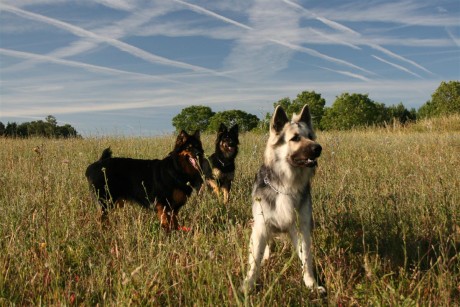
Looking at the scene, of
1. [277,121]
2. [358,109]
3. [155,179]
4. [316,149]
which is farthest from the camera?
[358,109]

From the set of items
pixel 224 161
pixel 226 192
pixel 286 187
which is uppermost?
pixel 286 187

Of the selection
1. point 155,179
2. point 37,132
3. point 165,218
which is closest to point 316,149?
point 165,218

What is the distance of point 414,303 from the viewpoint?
2.65 meters

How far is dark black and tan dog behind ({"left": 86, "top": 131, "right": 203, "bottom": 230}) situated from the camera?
18.2ft

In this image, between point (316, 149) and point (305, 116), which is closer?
point (316, 149)

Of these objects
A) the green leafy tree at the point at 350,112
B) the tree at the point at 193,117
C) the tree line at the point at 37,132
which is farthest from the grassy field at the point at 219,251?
the tree at the point at 193,117

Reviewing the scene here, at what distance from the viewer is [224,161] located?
7.89 meters

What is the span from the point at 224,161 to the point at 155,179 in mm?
2384

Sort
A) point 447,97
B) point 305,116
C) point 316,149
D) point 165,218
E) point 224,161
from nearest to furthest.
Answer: point 316,149, point 305,116, point 165,218, point 224,161, point 447,97

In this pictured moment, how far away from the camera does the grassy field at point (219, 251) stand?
284 centimetres

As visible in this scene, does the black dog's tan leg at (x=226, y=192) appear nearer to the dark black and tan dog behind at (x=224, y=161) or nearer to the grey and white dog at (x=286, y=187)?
the dark black and tan dog behind at (x=224, y=161)

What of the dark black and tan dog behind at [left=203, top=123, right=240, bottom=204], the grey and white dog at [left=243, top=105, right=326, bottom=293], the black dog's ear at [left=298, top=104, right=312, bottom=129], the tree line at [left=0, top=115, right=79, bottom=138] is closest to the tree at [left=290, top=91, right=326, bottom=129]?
the tree line at [left=0, top=115, right=79, bottom=138]

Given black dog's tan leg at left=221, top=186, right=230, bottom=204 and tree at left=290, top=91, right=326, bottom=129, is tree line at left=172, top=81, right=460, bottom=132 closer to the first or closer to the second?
tree at left=290, top=91, right=326, bottom=129

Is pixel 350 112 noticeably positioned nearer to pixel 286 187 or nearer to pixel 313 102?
pixel 313 102
